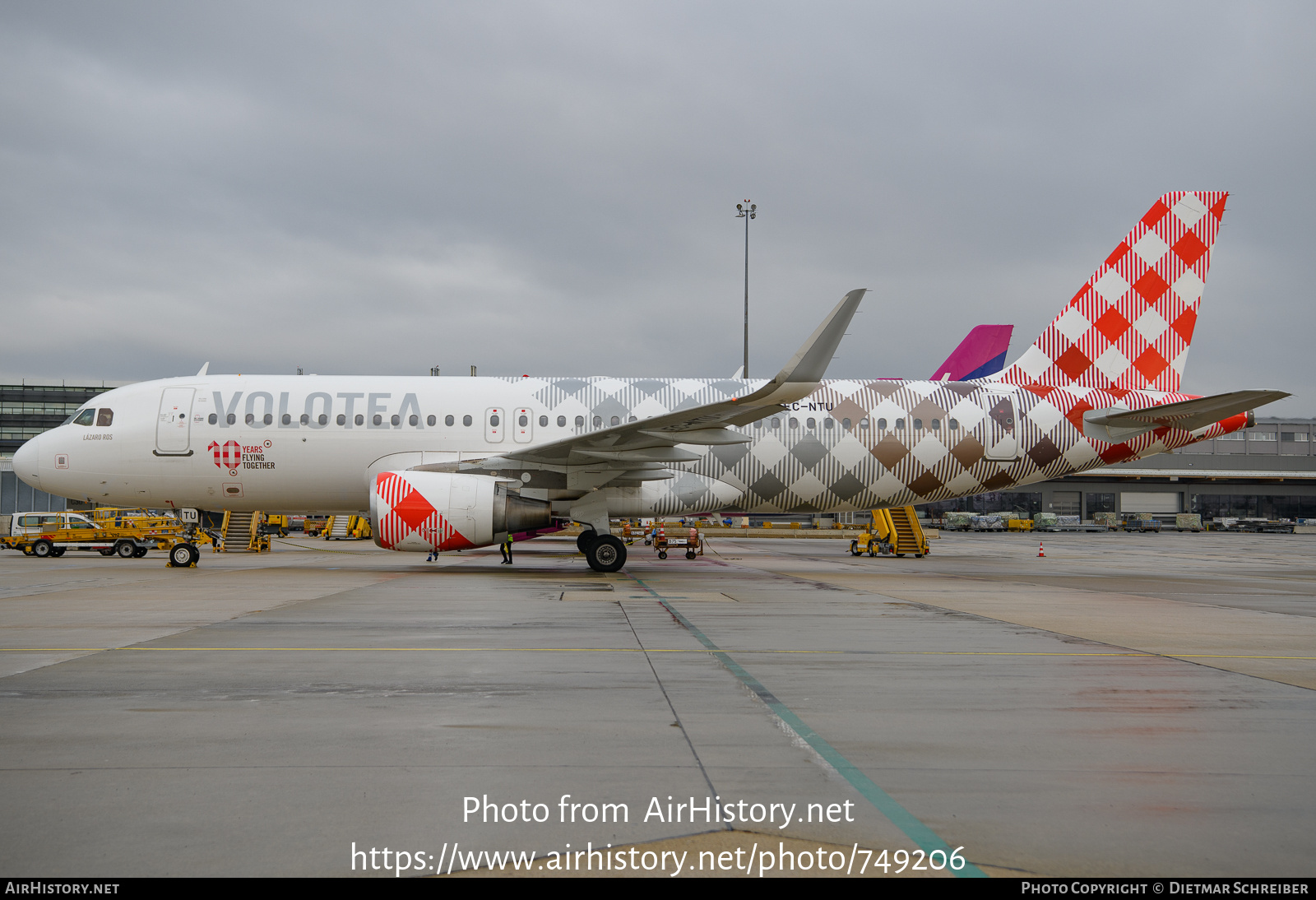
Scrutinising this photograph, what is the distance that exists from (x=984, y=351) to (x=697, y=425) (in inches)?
1171

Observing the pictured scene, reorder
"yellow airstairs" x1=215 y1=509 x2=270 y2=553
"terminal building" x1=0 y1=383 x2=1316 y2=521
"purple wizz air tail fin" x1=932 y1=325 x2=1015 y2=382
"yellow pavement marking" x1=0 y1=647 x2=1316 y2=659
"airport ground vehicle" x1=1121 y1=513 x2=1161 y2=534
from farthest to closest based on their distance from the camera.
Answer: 1. "terminal building" x1=0 y1=383 x2=1316 y2=521
2. "airport ground vehicle" x1=1121 y1=513 x2=1161 y2=534
3. "purple wizz air tail fin" x1=932 y1=325 x2=1015 y2=382
4. "yellow airstairs" x1=215 y1=509 x2=270 y2=553
5. "yellow pavement marking" x1=0 y1=647 x2=1316 y2=659

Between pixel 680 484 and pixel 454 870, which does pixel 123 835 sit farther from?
pixel 680 484

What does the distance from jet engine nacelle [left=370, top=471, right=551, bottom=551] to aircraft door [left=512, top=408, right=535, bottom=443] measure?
2.10 meters

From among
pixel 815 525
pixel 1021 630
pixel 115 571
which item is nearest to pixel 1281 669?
pixel 1021 630

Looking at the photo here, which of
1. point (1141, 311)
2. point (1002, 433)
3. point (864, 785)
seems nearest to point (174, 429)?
point (864, 785)

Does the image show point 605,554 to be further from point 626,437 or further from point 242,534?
point 242,534

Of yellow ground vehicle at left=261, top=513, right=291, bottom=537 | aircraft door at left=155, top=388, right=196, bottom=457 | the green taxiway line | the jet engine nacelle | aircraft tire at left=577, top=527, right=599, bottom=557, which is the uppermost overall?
aircraft door at left=155, top=388, right=196, bottom=457

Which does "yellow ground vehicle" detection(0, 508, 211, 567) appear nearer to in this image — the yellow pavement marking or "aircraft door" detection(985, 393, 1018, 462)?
the yellow pavement marking

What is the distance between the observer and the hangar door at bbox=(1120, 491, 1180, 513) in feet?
261

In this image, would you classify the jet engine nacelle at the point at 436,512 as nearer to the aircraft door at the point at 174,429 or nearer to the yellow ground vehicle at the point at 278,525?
the aircraft door at the point at 174,429

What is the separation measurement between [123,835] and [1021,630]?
321 inches

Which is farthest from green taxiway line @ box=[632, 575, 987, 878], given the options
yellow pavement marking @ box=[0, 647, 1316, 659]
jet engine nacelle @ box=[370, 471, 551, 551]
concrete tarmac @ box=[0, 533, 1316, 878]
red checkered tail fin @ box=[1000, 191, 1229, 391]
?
red checkered tail fin @ box=[1000, 191, 1229, 391]

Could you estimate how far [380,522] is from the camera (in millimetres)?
14758

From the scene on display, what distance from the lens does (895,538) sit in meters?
27.8
